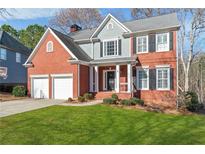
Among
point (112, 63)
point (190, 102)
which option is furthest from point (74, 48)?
point (190, 102)

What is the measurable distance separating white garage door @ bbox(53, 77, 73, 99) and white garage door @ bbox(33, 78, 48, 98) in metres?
0.98

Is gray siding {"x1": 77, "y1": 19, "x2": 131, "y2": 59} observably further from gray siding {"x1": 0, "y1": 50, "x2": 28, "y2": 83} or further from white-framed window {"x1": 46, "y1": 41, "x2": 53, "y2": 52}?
gray siding {"x1": 0, "y1": 50, "x2": 28, "y2": 83}

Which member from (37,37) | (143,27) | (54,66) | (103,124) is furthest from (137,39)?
(37,37)

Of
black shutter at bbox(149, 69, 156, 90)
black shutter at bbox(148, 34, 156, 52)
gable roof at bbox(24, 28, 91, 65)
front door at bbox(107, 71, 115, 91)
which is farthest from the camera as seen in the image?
front door at bbox(107, 71, 115, 91)

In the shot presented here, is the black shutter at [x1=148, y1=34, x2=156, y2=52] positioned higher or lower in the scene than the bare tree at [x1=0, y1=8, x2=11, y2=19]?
lower

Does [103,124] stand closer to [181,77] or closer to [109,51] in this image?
[109,51]

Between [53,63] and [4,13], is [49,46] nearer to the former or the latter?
[53,63]

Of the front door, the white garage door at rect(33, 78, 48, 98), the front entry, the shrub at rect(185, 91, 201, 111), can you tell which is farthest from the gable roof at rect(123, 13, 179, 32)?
the white garage door at rect(33, 78, 48, 98)

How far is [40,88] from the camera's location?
21453mm

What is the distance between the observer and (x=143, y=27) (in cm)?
1988

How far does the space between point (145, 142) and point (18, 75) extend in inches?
1087

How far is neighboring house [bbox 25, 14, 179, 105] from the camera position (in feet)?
60.4

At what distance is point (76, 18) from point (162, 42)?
856 inches

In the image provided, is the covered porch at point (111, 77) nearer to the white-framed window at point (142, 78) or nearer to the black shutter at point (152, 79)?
the white-framed window at point (142, 78)
